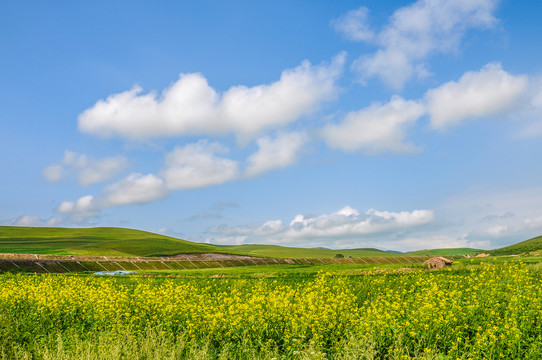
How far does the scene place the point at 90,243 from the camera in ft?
356

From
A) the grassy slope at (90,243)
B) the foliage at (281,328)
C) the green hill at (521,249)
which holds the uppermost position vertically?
the grassy slope at (90,243)

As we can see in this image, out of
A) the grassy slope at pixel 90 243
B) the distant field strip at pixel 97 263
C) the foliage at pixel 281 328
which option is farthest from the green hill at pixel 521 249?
the grassy slope at pixel 90 243

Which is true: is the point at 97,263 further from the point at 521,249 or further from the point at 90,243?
the point at 90,243

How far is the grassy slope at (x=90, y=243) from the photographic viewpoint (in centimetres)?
8347

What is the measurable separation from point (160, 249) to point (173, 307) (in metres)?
84.1

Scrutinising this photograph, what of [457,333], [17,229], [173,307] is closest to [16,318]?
[173,307]

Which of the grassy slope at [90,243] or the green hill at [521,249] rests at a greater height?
the grassy slope at [90,243]

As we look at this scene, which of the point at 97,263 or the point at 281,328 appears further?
the point at 97,263

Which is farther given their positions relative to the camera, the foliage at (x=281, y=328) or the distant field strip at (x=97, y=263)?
the distant field strip at (x=97, y=263)

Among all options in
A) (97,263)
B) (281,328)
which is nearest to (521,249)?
(97,263)

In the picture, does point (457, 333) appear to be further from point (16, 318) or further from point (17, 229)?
point (17, 229)

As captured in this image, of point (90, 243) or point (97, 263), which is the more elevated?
point (90, 243)

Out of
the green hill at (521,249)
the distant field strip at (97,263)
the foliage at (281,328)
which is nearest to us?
the foliage at (281,328)

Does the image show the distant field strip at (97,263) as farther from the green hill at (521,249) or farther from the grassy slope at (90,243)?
the green hill at (521,249)
